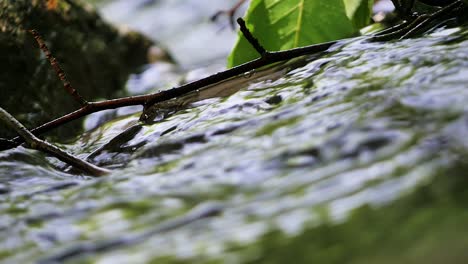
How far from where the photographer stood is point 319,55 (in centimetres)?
123

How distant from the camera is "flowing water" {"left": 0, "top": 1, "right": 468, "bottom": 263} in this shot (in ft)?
1.77

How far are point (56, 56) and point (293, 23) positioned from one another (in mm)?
901

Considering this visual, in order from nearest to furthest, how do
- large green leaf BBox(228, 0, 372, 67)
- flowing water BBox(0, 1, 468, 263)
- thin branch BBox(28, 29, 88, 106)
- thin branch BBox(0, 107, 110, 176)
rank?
flowing water BBox(0, 1, 468, 263) → thin branch BBox(0, 107, 110, 176) → thin branch BBox(28, 29, 88, 106) → large green leaf BBox(228, 0, 372, 67)

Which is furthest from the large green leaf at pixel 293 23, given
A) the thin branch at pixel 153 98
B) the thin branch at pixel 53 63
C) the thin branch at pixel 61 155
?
the thin branch at pixel 61 155

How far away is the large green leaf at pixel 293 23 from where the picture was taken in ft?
4.61

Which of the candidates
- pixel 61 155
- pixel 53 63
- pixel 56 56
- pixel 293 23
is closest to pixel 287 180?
pixel 61 155

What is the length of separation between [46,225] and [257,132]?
1.05ft

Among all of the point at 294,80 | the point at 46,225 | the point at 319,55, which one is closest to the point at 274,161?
the point at 46,225

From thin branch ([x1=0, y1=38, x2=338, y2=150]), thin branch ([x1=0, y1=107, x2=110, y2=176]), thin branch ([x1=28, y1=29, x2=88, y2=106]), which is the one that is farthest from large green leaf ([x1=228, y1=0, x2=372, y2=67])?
thin branch ([x1=0, y1=107, x2=110, y2=176])

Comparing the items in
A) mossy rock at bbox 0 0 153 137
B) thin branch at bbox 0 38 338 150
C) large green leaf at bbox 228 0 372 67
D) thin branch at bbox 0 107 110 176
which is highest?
mossy rock at bbox 0 0 153 137

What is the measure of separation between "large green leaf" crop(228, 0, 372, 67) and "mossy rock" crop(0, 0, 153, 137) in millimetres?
582

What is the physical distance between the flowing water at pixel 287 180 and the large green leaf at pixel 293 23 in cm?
29

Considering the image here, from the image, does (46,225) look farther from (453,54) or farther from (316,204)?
(453,54)

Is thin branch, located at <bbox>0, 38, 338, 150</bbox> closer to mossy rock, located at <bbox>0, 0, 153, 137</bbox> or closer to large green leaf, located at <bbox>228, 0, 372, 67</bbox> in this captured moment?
large green leaf, located at <bbox>228, 0, 372, 67</bbox>
